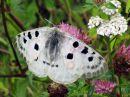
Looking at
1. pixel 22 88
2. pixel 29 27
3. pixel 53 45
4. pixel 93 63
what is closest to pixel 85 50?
pixel 93 63

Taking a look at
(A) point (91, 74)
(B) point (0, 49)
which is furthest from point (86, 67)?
(B) point (0, 49)

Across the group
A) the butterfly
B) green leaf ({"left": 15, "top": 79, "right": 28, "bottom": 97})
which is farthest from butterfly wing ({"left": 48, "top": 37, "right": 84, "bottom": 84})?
green leaf ({"left": 15, "top": 79, "right": 28, "bottom": 97})

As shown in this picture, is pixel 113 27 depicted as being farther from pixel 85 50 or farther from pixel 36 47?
pixel 36 47

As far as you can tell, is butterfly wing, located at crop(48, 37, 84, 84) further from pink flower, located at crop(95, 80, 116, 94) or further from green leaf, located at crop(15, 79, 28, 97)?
green leaf, located at crop(15, 79, 28, 97)

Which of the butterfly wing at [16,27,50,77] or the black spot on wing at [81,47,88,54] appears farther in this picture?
the butterfly wing at [16,27,50,77]

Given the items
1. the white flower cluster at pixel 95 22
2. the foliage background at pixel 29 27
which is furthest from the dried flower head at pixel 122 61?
the white flower cluster at pixel 95 22
